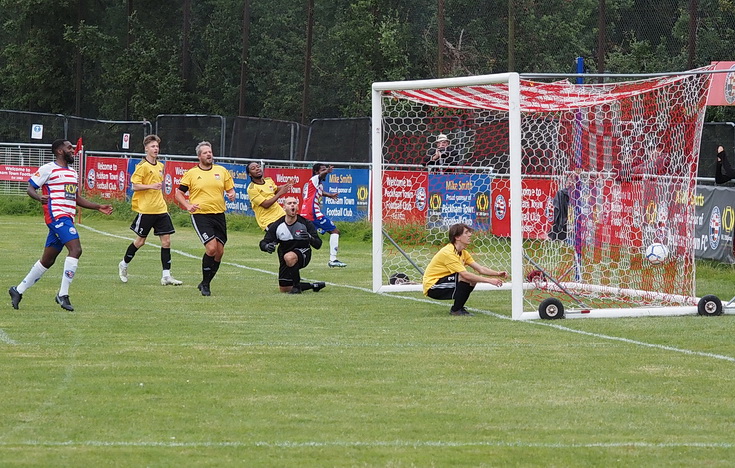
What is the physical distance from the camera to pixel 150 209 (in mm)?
17141

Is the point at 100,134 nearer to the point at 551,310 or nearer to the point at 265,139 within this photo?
the point at 265,139

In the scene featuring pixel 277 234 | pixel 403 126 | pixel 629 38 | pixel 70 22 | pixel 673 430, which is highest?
pixel 70 22

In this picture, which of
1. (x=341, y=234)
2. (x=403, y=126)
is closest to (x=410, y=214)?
(x=403, y=126)

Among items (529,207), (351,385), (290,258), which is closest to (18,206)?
(529,207)

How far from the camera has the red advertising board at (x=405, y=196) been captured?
20.7m

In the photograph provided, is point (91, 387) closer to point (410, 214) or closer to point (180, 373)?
point (180, 373)

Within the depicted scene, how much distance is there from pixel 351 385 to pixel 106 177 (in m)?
27.6

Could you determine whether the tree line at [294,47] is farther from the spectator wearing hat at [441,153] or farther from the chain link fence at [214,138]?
the spectator wearing hat at [441,153]

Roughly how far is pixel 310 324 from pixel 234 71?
44.3 m

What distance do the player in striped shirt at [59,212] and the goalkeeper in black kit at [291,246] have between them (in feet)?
9.90

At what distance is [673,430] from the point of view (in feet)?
24.6

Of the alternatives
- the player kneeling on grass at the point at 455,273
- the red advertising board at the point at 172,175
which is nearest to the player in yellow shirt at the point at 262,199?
the player kneeling on grass at the point at 455,273

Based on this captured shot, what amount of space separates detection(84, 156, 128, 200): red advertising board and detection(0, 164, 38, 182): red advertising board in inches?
88.2

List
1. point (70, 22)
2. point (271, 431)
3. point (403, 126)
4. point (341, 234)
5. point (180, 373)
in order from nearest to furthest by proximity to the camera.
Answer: point (271, 431), point (180, 373), point (403, 126), point (341, 234), point (70, 22)
